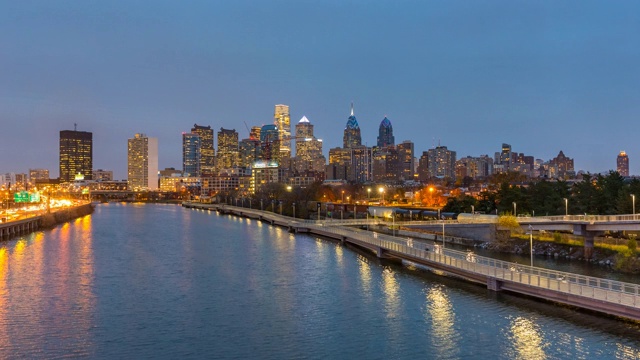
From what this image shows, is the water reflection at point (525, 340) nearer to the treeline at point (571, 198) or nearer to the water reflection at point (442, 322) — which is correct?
the water reflection at point (442, 322)

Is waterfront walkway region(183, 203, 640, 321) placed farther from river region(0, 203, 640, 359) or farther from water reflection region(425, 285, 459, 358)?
water reflection region(425, 285, 459, 358)

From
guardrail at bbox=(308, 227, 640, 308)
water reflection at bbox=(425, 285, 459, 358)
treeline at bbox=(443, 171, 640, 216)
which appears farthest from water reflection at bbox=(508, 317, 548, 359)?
treeline at bbox=(443, 171, 640, 216)

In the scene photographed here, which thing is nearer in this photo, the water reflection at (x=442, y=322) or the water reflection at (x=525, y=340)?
the water reflection at (x=525, y=340)

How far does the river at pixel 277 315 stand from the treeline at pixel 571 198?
33.4m

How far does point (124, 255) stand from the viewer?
231ft

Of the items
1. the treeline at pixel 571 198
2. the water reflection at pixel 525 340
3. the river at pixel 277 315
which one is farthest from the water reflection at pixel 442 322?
the treeline at pixel 571 198

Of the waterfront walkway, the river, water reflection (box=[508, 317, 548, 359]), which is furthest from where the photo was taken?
the waterfront walkway

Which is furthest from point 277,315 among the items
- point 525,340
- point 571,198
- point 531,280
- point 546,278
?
point 571,198

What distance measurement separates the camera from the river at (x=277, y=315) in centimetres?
3119

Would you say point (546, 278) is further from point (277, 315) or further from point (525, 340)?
point (277, 315)

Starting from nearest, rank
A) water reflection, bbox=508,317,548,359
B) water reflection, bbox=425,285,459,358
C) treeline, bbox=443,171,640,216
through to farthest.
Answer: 1. water reflection, bbox=508,317,548,359
2. water reflection, bbox=425,285,459,358
3. treeline, bbox=443,171,640,216

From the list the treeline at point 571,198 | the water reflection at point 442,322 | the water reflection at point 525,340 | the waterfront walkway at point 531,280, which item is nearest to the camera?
the water reflection at point 525,340

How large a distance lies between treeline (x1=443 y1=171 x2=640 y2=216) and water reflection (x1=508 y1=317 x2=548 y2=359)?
43.4 meters

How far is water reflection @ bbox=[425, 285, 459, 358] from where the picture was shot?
3139cm
